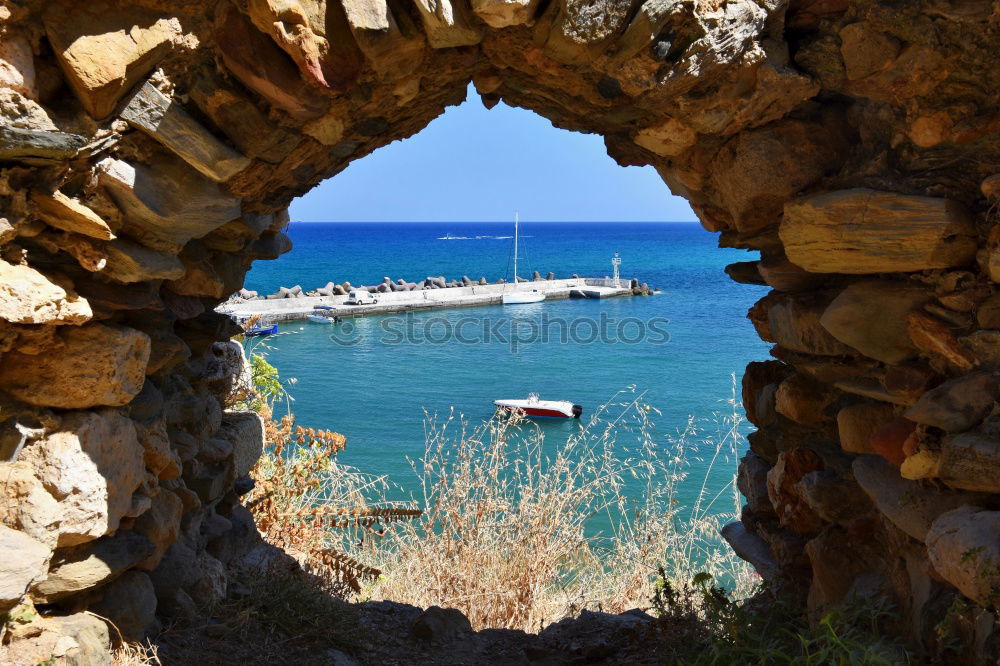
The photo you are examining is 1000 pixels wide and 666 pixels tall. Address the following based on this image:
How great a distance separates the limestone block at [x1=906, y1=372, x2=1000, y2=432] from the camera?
225 centimetres

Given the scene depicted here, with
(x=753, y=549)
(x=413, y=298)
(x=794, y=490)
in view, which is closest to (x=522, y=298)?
(x=413, y=298)

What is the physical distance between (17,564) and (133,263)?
918mm

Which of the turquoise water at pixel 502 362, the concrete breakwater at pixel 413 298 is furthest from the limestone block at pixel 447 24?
the concrete breakwater at pixel 413 298

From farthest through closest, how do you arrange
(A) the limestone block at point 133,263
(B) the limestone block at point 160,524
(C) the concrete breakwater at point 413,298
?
(C) the concrete breakwater at point 413,298, (B) the limestone block at point 160,524, (A) the limestone block at point 133,263

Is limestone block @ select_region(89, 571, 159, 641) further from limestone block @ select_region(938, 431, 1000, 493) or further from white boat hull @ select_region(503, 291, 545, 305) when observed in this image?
white boat hull @ select_region(503, 291, 545, 305)

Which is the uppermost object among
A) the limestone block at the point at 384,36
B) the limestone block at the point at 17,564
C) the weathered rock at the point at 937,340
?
the limestone block at the point at 384,36

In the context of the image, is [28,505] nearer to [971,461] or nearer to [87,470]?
[87,470]

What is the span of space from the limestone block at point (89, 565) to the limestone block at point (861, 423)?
2.50 metres

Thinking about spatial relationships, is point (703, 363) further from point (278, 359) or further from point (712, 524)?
point (712, 524)

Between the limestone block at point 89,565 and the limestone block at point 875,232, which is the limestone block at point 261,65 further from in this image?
the limestone block at point 875,232

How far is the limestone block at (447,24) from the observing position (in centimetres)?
232

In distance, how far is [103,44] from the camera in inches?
82.4

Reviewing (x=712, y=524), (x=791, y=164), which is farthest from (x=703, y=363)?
(x=791, y=164)

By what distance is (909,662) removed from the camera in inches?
89.4
